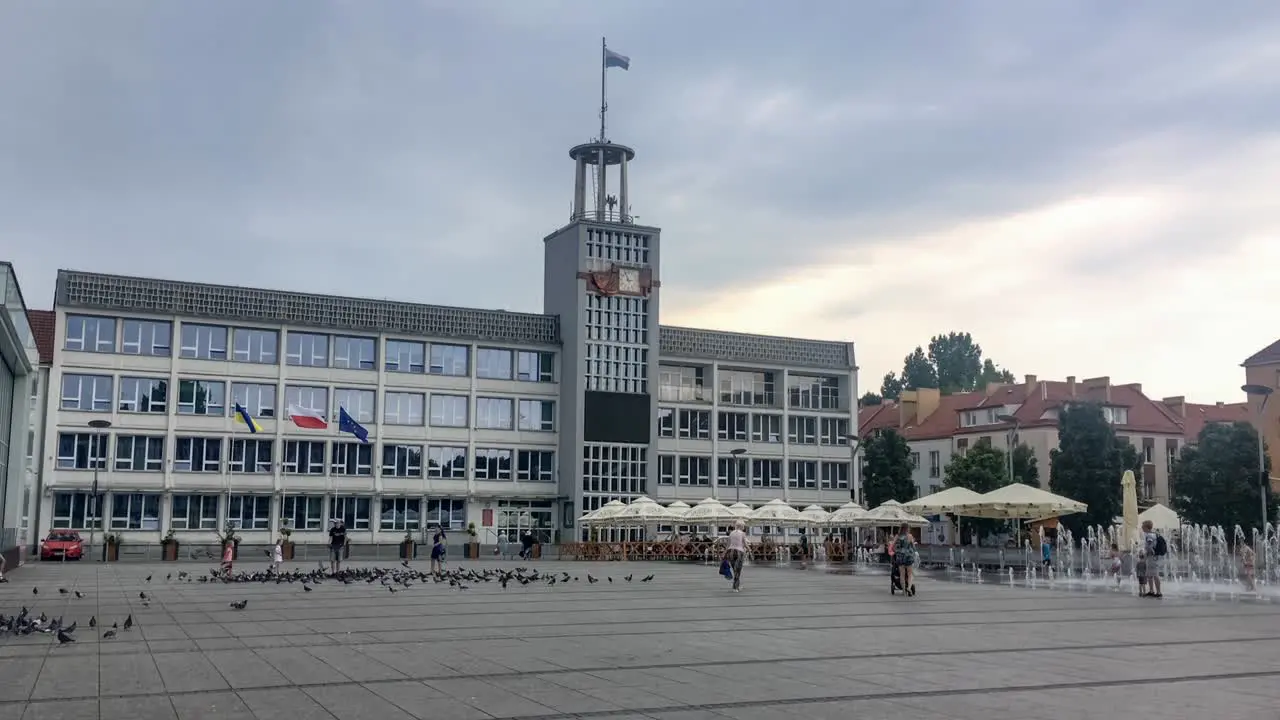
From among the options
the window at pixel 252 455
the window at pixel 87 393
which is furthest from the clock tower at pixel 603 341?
the window at pixel 87 393

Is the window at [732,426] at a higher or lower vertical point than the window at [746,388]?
lower

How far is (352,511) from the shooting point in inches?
2643

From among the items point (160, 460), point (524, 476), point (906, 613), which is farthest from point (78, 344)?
point (906, 613)

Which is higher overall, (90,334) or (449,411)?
(90,334)

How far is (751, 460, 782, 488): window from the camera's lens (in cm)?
7988

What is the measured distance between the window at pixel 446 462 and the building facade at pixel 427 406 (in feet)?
0.42

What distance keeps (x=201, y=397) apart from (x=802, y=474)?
1555 inches

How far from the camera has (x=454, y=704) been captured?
448 inches

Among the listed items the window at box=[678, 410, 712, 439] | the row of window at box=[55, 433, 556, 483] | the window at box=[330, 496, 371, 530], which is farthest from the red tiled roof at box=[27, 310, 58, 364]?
the window at box=[678, 410, 712, 439]

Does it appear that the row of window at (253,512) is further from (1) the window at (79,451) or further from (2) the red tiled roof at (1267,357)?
(2) the red tiled roof at (1267,357)

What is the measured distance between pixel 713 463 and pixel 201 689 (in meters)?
66.9

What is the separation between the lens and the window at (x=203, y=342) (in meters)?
64.6

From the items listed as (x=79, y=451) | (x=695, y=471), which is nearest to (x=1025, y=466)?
(x=695, y=471)

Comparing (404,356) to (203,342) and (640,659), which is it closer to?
(203,342)
